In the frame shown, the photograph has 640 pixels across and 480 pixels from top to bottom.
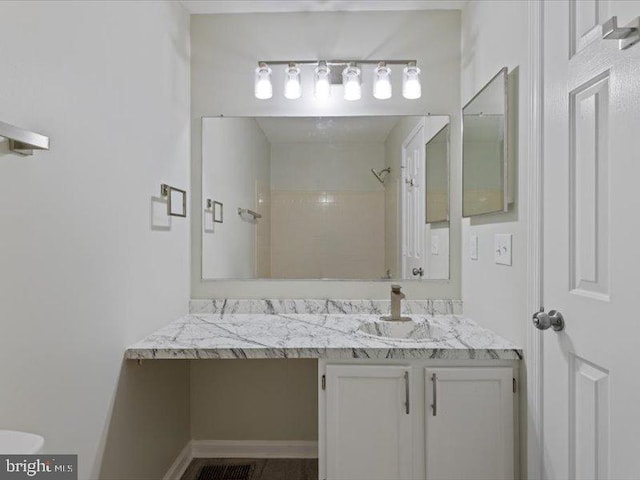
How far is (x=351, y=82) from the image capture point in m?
2.25

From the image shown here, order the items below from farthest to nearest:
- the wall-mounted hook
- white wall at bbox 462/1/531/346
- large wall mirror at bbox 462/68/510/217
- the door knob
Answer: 1. the wall-mounted hook
2. large wall mirror at bbox 462/68/510/217
3. white wall at bbox 462/1/531/346
4. the door knob

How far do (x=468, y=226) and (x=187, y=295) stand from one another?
150cm

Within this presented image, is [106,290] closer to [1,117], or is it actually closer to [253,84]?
[1,117]

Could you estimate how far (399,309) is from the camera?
2.15 meters

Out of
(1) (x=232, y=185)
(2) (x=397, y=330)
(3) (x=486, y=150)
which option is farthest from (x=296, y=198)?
(3) (x=486, y=150)

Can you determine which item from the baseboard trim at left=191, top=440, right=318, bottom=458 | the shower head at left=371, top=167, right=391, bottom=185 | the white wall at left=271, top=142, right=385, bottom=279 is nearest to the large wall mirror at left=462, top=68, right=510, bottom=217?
the shower head at left=371, top=167, right=391, bottom=185

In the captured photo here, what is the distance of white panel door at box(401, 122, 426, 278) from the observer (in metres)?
2.31

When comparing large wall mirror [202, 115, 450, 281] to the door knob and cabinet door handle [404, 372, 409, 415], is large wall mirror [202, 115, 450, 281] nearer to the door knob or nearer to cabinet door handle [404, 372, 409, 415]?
cabinet door handle [404, 372, 409, 415]

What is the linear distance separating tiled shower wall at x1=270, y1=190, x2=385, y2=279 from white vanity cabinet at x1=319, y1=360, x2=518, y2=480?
31.3 inches

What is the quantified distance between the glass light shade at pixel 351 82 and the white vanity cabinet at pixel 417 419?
1.36 m

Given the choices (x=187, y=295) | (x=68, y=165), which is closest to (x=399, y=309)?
(x=187, y=295)

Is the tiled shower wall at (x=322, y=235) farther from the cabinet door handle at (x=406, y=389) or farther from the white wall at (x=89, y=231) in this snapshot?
the cabinet door handle at (x=406, y=389)

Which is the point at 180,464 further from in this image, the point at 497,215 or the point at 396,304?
the point at 497,215

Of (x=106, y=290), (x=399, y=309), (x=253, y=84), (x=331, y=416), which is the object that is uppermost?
(x=253, y=84)
